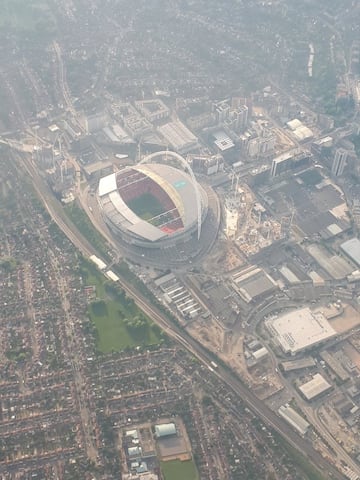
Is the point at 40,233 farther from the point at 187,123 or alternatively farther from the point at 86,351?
the point at 187,123

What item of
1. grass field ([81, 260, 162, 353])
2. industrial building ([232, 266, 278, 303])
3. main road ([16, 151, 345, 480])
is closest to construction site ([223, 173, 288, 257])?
industrial building ([232, 266, 278, 303])

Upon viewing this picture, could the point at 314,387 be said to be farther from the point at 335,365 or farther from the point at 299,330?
the point at 299,330

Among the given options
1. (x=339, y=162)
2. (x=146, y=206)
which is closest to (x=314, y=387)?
(x=146, y=206)

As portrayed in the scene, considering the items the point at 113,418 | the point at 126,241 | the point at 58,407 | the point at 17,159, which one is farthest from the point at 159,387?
the point at 17,159

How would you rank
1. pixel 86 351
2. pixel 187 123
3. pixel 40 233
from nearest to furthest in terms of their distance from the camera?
pixel 86 351, pixel 40 233, pixel 187 123

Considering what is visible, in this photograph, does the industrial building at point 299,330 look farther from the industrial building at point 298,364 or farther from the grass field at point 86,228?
the grass field at point 86,228

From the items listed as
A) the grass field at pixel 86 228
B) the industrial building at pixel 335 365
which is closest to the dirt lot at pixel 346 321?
the industrial building at pixel 335 365
